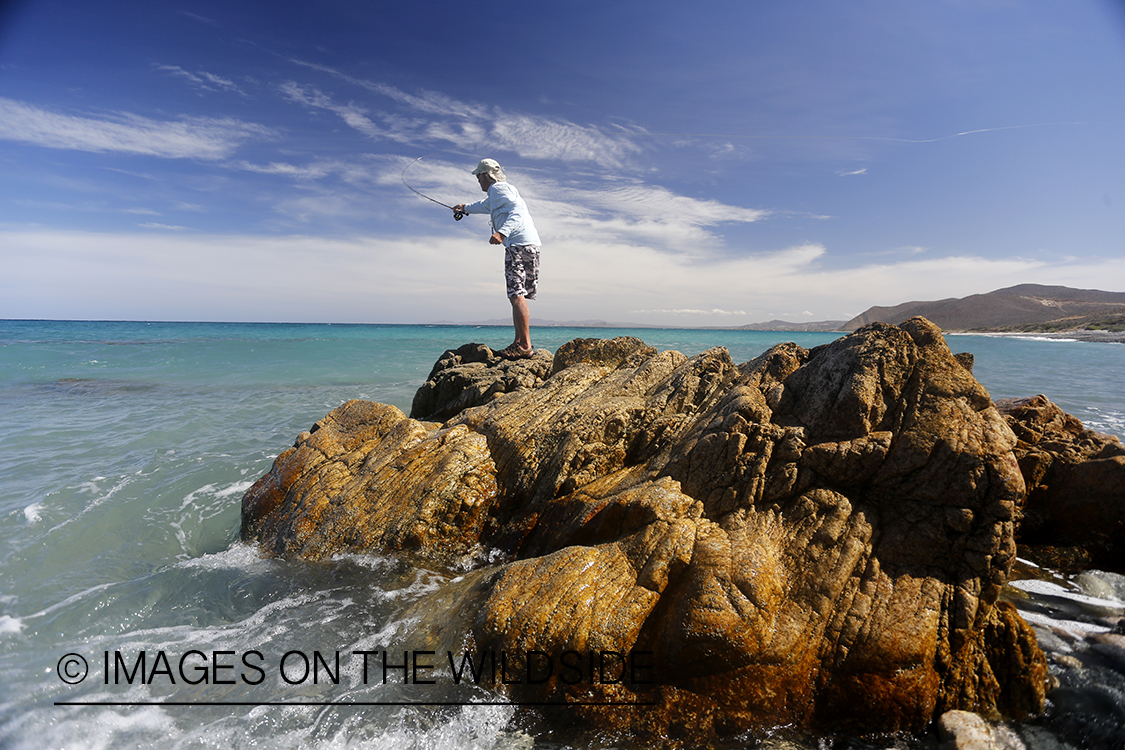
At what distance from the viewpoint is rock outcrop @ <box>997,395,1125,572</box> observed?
13.9 ft

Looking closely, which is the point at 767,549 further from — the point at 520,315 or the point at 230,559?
the point at 520,315

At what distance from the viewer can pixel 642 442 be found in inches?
197

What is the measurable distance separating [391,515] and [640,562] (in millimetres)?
2612

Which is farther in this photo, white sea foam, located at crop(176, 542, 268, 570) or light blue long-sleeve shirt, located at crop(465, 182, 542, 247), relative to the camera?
light blue long-sleeve shirt, located at crop(465, 182, 542, 247)

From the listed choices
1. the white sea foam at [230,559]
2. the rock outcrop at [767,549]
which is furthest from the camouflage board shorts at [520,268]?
the white sea foam at [230,559]

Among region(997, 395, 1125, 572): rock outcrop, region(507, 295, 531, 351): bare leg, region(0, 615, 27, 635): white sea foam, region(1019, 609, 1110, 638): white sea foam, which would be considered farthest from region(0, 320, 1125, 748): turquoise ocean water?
region(507, 295, 531, 351): bare leg

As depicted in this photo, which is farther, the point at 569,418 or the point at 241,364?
the point at 241,364

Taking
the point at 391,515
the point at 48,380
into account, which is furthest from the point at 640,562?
the point at 48,380

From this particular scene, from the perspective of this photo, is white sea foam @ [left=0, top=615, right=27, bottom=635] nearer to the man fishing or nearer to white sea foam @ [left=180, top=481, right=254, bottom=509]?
white sea foam @ [left=180, top=481, right=254, bottom=509]

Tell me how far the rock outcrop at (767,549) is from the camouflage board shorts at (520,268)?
13.2 feet

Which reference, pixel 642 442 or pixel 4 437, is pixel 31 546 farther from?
pixel 642 442

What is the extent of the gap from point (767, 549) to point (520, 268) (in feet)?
20.2

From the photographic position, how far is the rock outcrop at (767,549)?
9.06 feet

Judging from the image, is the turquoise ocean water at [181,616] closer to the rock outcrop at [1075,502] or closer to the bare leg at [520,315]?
the rock outcrop at [1075,502]
